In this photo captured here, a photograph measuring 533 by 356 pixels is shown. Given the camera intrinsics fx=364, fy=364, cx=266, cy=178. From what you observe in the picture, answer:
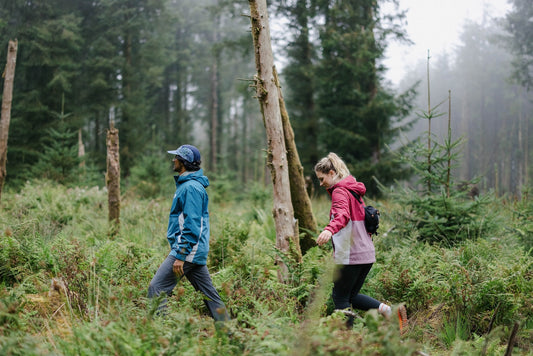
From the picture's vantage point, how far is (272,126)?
208 inches

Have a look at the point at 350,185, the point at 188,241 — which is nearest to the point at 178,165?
the point at 188,241

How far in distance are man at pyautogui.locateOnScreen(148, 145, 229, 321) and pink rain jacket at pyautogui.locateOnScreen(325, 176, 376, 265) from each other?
56.9 inches

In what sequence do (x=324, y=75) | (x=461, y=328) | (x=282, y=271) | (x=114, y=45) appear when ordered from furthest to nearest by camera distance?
(x=114, y=45) → (x=324, y=75) → (x=282, y=271) → (x=461, y=328)

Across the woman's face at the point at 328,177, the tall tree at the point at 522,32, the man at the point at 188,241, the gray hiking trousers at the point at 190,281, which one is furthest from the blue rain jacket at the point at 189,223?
the tall tree at the point at 522,32

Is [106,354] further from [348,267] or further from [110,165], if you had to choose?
[110,165]

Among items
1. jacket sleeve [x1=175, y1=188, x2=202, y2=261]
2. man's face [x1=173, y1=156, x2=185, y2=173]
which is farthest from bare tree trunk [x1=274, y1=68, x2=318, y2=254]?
jacket sleeve [x1=175, y1=188, x2=202, y2=261]

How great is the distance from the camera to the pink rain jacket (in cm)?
400

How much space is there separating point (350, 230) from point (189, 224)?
179 cm

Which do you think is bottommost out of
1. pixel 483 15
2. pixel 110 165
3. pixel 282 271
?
pixel 282 271

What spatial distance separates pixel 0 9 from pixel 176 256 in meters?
18.6

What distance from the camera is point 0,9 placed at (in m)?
16.3

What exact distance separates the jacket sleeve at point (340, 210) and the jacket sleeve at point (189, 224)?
1.42m

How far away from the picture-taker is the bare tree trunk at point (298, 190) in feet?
20.7

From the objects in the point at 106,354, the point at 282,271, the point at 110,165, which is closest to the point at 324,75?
the point at 110,165
